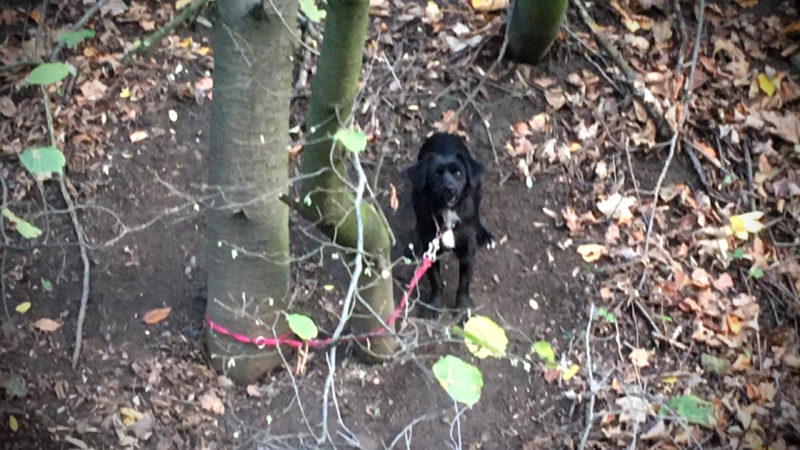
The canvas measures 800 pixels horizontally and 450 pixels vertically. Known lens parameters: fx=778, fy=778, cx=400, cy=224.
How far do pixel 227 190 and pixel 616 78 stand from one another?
3.41 m

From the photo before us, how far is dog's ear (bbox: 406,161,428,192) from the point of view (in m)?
4.89

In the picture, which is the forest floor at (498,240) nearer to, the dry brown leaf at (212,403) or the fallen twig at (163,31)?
the dry brown leaf at (212,403)

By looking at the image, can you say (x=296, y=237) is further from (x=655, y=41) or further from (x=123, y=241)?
(x=655, y=41)

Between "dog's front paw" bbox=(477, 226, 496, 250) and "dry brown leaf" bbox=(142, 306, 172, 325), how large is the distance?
209 centimetres

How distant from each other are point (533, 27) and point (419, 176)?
1636 mm

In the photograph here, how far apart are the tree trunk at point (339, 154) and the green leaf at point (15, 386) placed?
1.82 meters

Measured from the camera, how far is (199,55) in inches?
238

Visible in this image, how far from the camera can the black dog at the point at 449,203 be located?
4.83 m

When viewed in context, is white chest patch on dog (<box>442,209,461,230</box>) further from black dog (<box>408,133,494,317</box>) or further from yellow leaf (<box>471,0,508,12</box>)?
yellow leaf (<box>471,0,508,12</box>)

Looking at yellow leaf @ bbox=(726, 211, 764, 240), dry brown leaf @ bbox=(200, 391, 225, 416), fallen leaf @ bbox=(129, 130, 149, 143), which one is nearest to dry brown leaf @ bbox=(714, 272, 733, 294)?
yellow leaf @ bbox=(726, 211, 764, 240)

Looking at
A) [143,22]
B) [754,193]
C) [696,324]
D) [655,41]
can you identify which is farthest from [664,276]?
[143,22]

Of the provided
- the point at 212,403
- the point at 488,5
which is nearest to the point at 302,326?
the point at 212,403

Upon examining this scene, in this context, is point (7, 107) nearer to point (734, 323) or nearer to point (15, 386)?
point (15, 386)

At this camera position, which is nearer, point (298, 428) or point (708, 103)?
point (298, 428)
